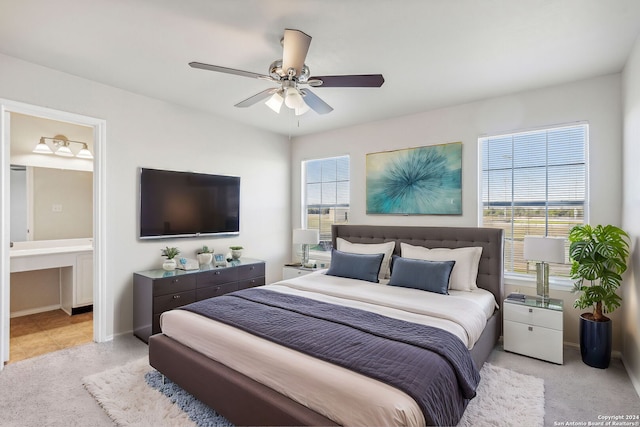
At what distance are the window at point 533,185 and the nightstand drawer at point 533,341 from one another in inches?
30.4

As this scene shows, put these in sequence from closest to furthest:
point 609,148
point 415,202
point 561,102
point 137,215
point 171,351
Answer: point 171,351
point 609,148
point 561,102
point 137,215
point 415,202

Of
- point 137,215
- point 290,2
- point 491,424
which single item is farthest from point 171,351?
point 290,2

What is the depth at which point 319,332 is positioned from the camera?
214cm

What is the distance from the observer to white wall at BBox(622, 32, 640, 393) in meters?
2.54

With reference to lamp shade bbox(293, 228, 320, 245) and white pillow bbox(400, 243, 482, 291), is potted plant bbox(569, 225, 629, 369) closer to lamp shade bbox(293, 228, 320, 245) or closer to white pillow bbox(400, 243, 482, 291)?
white pillow bbox(400, 243, 482, 291)

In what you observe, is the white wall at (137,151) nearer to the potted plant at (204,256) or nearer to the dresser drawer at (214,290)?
the potted plant at (204,256)

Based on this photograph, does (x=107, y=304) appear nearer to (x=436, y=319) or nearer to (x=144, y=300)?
(x=144, y=300)

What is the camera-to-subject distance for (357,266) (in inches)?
151

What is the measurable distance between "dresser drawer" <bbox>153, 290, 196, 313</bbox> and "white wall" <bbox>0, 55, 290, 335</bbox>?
1.84 ft

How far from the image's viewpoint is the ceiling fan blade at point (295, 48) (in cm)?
200

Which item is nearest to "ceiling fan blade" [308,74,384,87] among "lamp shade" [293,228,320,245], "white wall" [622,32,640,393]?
"white wall" [622,32,640,393]

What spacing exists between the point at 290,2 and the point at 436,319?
8.07 feet

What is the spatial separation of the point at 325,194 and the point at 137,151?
9.13 ft

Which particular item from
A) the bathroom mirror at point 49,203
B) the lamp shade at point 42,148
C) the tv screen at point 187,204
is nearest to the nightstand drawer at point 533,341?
the tv screen at point 187,204
